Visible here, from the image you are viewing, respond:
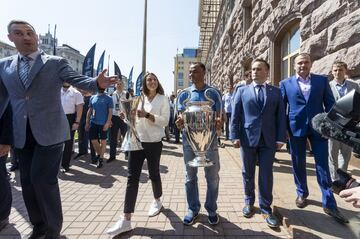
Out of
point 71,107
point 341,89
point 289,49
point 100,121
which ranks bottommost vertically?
point 100,121

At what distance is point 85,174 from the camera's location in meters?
6.25

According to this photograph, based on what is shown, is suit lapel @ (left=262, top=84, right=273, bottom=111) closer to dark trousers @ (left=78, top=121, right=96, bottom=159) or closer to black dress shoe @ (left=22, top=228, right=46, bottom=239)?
black dress shoe @ (left=22, top=228, right=46, bottom=239)

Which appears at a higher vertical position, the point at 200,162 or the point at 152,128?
the point at 152,128

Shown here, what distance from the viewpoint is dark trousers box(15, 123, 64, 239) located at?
2793 millimetres

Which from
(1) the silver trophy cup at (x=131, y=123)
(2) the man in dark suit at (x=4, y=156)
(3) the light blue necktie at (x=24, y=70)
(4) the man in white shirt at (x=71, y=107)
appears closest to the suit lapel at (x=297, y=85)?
(1) the silver trophy cup at (x=131, y=123)

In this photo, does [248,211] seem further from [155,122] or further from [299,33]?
[299,33]

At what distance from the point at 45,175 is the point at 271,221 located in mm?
2392

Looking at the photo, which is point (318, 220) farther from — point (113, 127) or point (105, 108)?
point (113, 127)

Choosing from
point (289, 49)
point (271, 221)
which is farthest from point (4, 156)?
point (289, 49)

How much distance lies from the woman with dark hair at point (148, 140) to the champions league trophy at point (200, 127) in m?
0.44

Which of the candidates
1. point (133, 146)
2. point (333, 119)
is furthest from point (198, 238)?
point (333, 119)

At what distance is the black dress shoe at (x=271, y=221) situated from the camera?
3.46 meters

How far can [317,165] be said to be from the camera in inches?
146

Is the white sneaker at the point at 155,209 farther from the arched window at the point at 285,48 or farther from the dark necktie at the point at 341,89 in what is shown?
the arched window at the point at 285,48
